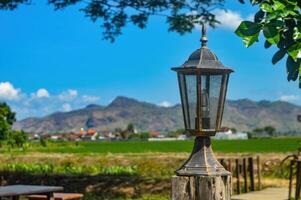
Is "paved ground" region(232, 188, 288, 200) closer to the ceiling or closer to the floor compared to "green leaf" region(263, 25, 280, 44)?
closer to the floor

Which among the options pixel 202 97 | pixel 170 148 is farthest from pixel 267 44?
pixel 170 148

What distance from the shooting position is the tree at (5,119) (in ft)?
194

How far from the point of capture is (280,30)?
156 inches

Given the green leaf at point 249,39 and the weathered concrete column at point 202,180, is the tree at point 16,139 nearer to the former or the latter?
the weathered concrete column at point 202,180

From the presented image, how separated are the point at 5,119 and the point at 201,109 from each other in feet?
198

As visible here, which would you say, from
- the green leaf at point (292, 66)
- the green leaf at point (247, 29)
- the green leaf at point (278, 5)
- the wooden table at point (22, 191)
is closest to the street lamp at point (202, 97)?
the green leaf at point (292, 66)

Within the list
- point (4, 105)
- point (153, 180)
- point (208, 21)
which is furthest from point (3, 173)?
point (4, 105)

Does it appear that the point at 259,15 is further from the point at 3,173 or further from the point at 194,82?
the point at 3,173

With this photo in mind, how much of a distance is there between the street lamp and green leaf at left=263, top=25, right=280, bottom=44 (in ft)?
3.66

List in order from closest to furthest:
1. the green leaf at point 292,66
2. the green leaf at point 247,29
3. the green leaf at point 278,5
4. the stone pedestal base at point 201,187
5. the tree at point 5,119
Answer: the green leaf at point 247,29, the green leaf at point 278,5, the green leaf at point 292,66, the stone pedestal base at point 201,187, the tree at point 5,119

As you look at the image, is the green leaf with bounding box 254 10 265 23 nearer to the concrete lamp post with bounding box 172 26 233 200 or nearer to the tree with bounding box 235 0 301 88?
the tree with bounding box 235 0 301 88

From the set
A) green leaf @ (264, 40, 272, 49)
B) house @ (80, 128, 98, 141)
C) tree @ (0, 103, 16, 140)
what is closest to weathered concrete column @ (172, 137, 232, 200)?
green leaf @ (264, 40, 272, 49)

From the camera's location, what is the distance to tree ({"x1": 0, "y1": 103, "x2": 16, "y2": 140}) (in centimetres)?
5912

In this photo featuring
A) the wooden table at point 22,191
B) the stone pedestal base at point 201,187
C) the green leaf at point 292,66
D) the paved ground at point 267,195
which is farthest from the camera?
the paved ground at point 267,195
